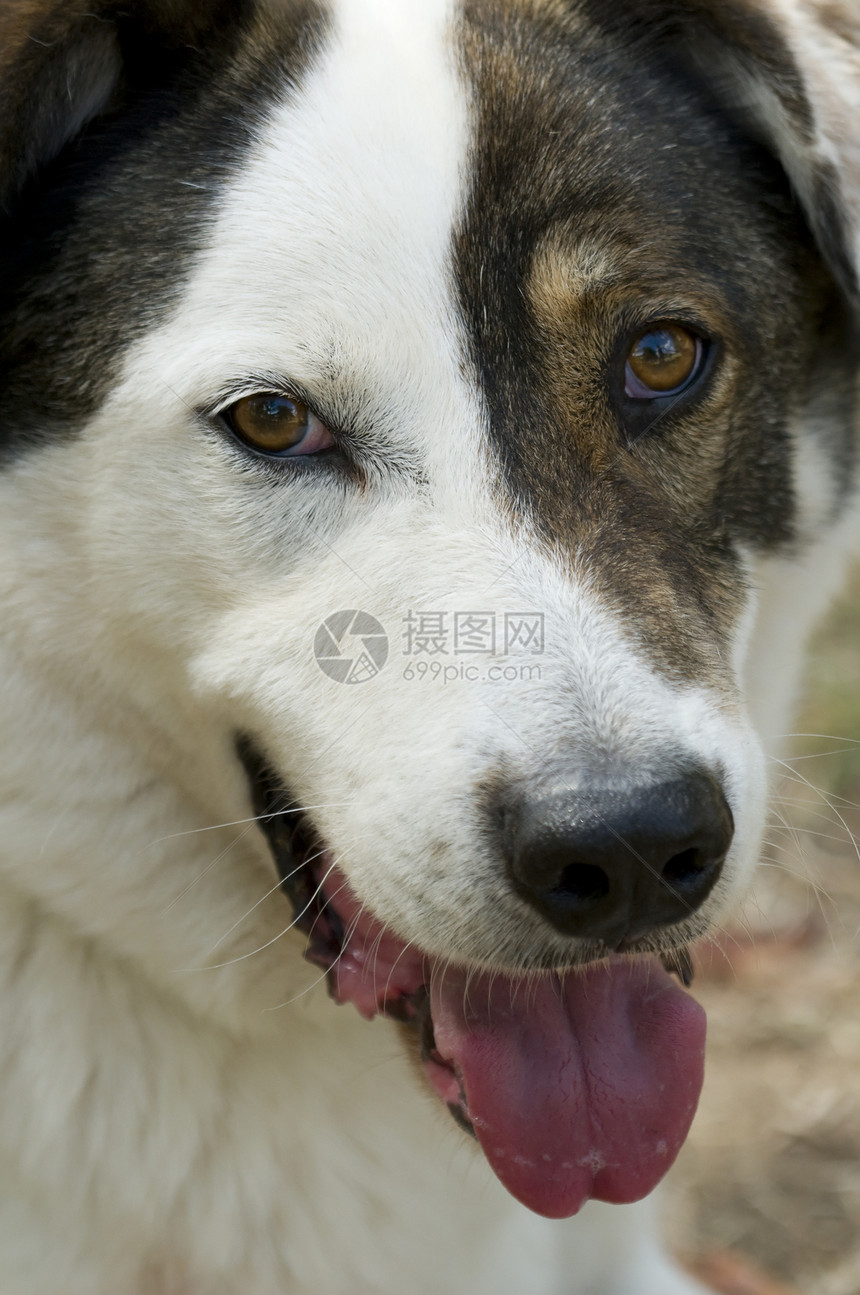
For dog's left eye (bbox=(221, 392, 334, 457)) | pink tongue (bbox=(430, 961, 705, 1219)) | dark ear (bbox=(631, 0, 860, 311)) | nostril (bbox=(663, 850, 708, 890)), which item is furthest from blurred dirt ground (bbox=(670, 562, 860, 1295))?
dog's left eye (bbox=(221, 392, 334, 457))

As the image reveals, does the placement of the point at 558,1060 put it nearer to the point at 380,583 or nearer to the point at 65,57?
the point at 380,583

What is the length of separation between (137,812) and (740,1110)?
2.37 m

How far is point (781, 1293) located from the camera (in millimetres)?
3439

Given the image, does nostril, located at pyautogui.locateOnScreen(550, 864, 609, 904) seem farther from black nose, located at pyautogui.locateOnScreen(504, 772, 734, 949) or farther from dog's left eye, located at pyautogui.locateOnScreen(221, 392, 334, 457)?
dog's left eye, located at pyautogui.locateOnScreen(221, 392, 334, 457)

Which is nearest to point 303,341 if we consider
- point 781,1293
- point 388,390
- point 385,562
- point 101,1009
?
point 388,390

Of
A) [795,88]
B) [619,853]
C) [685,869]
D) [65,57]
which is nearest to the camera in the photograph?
[619,853]

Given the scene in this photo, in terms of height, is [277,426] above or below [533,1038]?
above

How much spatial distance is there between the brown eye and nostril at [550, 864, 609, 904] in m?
0.85

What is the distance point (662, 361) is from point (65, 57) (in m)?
1.10

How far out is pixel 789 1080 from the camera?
4.03 m

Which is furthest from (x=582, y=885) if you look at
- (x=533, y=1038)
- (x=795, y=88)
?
(x=795, y=88)

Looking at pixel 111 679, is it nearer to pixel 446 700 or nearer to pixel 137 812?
pixel 137 812

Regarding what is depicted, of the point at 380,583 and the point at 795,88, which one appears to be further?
the point at 795,88

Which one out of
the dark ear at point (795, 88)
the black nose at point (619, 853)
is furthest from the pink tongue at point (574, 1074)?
the dark ear at point (795, 88)
